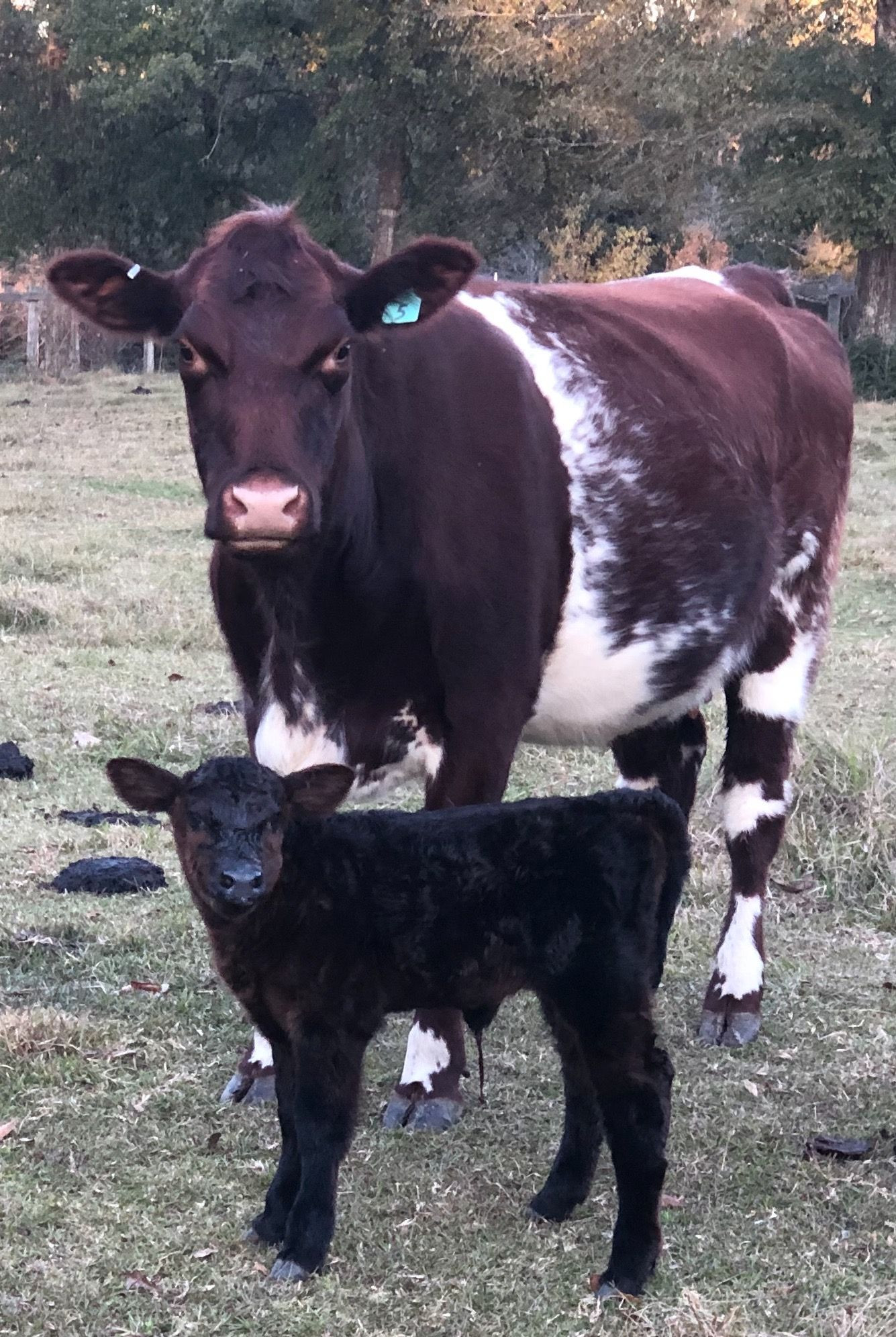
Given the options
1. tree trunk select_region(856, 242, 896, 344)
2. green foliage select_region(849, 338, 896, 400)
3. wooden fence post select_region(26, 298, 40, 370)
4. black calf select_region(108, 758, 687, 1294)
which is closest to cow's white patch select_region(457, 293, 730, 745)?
black calf select_region(108, 758, 687, 1294)

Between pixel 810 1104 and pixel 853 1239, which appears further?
pixel 810 1104

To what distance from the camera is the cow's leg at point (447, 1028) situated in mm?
3961

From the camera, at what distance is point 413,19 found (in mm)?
25688

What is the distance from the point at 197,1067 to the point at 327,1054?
3.58 ft

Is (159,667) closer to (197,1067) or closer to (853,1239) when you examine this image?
(197,1067)

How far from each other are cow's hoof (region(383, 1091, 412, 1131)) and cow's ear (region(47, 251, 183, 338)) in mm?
1908

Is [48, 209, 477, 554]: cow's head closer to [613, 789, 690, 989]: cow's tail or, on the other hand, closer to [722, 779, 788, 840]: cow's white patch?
[613, 789, 690, 989]: cow's tail

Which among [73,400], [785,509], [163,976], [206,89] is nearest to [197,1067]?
[163,976]

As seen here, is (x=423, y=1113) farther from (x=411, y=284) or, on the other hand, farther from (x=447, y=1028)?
(x=411, y=284)

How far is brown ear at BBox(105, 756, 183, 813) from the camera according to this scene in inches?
130

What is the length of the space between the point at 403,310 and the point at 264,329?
42 centimetres

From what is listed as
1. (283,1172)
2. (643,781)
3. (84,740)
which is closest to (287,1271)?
(283,1172)

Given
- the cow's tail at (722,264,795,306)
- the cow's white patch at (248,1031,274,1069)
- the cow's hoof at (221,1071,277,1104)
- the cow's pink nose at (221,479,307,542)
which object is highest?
the cow's pink nose at (221,479,307,542)

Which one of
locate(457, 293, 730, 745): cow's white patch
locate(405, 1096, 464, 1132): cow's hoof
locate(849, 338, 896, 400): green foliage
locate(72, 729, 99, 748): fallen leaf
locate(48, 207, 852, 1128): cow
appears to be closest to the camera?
locate(48, 207, 852, 1128): cow
